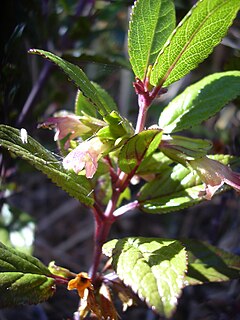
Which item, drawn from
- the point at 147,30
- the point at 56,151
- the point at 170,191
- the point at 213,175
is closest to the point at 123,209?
the point at 170,191

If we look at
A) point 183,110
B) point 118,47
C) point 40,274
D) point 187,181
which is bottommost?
point 118,47

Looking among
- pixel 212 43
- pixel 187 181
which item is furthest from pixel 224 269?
pixel 212 43

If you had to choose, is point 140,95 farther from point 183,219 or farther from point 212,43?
point 183,219

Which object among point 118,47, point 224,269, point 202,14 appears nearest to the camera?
point 202,14

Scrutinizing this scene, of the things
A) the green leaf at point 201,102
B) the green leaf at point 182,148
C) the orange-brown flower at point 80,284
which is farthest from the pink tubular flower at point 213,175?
the orange-brown flower at point 80,284

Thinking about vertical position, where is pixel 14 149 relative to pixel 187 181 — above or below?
above

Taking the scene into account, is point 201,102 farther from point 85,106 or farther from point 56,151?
point 56,151

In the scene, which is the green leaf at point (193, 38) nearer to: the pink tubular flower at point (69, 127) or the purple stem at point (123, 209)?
the pink tubular flower at point (69, 127)
